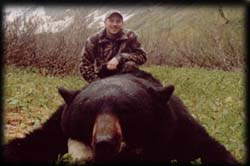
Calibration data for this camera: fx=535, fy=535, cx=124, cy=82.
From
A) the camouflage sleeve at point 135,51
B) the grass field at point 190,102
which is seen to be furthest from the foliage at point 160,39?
the camouflage sleeve at point 135,51

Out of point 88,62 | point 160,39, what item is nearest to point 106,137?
point 88,62

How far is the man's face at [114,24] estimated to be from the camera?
4.52 metres

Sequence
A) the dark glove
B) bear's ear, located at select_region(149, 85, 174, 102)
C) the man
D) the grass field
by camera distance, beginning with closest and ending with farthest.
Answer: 1. bear's ear, located at select_region(149, 85, 174, 102)
2. the dark glove
3. the man
4. the grass field

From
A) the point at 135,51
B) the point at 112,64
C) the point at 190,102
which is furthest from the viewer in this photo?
the point at 190,102

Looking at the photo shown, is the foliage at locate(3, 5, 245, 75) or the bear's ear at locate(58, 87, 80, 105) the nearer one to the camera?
the bear's ear at locate(58, 87, 80, 105)

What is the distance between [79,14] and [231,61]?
3.81m

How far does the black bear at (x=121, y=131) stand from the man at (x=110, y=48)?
0.74 meters

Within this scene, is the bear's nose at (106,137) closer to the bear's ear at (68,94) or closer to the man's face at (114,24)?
the bear's ear at (68,94)

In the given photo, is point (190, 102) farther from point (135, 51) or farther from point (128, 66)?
point (128, 66)

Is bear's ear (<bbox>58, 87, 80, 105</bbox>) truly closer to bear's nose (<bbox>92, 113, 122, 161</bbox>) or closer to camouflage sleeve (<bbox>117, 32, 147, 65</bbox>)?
bear's nose (<bbox>92, 113, 122, 161</bbox>)

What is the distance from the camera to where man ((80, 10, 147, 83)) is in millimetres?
4516

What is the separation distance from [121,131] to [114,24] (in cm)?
165

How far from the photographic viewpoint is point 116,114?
3109 millimetres

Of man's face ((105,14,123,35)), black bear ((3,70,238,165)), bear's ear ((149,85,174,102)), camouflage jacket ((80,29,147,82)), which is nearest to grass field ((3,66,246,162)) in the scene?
black bear ((3,70,238,165))
